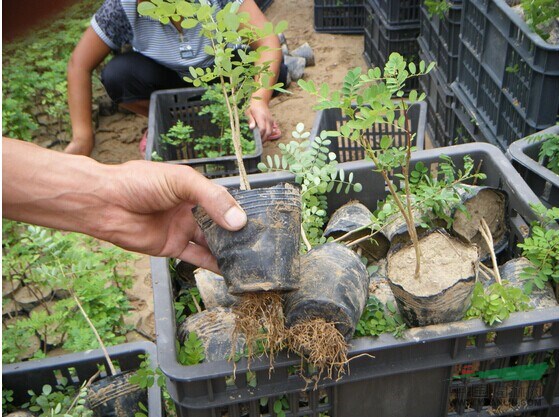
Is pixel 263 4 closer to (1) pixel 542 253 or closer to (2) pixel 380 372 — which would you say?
(1) pixel 542 253

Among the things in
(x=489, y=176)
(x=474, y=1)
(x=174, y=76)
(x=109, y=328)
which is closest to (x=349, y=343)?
(x=489, y=176)

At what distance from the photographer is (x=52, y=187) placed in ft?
4.95

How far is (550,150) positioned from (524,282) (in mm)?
553

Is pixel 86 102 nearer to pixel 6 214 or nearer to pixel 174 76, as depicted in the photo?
pixel 174 76

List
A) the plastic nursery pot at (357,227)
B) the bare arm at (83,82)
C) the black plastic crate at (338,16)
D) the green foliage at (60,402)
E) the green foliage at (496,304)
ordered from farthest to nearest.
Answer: the black plastic crate at (338,16)
the bare arm at (83,82)
the plastic nursery pot at (357,227)
the green foliage at (60,402)
the green foliage at (496,304)

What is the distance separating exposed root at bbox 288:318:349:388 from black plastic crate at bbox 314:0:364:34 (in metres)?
4.15

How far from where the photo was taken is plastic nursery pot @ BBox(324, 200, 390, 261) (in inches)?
77.8

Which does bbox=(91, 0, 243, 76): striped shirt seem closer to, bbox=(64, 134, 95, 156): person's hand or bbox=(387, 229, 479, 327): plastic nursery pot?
bbox=(64, 134, 95, 156): person's hand

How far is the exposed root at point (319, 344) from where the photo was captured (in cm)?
141

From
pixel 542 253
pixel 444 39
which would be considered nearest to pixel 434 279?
pixel 542 253

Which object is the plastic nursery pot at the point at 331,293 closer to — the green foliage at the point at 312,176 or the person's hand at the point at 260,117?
the green foliage at the point at 312,176

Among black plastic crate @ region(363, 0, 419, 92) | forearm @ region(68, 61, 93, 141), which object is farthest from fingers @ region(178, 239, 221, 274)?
black plastic crate @ region(363, 0, 419, 92)

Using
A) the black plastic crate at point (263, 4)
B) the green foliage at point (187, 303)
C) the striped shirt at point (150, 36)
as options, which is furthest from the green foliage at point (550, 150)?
the black plastic crate at point (263, 4)

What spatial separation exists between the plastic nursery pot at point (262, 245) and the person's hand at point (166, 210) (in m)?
0.03
